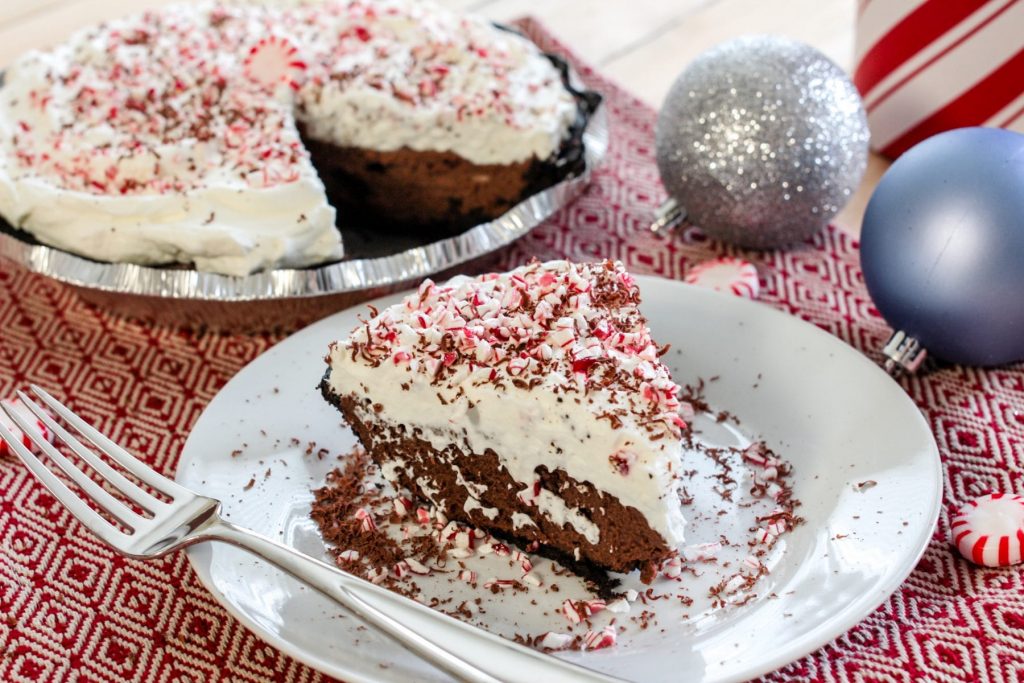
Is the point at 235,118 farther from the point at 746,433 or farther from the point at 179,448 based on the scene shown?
the point at 746,433

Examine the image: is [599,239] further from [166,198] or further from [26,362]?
[26,362]

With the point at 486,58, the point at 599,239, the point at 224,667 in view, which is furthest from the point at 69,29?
the point at 224,667

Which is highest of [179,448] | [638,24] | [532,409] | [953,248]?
[953,248]

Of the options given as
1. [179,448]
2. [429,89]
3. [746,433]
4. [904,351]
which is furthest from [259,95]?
[904,351]

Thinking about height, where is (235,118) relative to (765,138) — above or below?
below

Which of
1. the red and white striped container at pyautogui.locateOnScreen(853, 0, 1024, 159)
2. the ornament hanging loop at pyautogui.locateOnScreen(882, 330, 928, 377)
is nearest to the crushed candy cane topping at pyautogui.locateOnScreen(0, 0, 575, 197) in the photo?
the red and white striped container at pyautogui.locateOnScreen(853, 0, 1024, 159)
